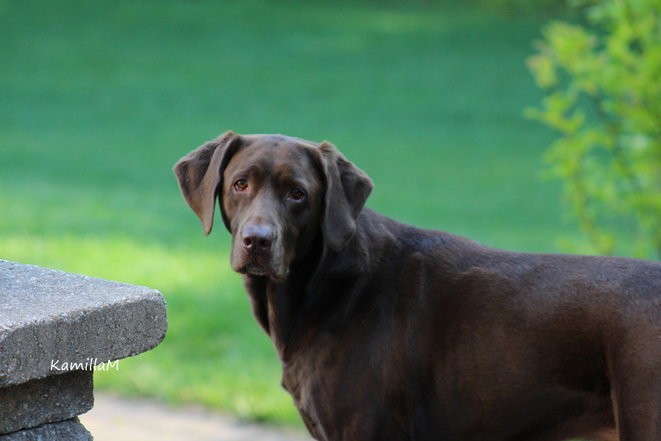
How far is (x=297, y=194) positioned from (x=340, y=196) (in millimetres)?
137

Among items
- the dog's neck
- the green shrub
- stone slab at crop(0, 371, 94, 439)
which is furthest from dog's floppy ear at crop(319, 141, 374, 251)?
the green shrub

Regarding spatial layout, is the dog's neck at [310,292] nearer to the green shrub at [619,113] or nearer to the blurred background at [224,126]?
the blurred background at [224,126]

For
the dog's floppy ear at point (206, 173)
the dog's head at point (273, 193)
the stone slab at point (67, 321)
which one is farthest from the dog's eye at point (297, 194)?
the stone slab at point (67, 321)

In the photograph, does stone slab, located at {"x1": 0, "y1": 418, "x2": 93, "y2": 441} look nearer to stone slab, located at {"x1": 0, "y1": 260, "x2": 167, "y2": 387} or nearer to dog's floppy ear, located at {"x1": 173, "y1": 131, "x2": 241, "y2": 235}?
stone slab, located at {"x1": 0, "y1": 260, "x2": 167, "y2": 387}

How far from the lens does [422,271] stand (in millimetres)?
3988

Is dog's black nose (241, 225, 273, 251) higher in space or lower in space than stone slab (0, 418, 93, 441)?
higher

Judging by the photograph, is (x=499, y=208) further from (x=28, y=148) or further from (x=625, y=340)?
(x=625, y=340)

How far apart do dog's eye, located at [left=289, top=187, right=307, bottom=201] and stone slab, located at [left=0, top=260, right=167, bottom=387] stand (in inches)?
27.4

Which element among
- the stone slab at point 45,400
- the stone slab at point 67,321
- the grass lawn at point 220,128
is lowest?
the grass lawn at point 220,128

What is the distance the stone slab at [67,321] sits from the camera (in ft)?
9.61

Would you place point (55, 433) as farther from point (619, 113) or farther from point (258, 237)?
point (619, 113)

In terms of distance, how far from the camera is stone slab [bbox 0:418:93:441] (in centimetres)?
309

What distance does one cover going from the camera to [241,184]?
12.8 ft

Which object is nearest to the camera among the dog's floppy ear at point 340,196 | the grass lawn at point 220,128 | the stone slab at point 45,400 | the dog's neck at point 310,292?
the stone slab at point 45,400
